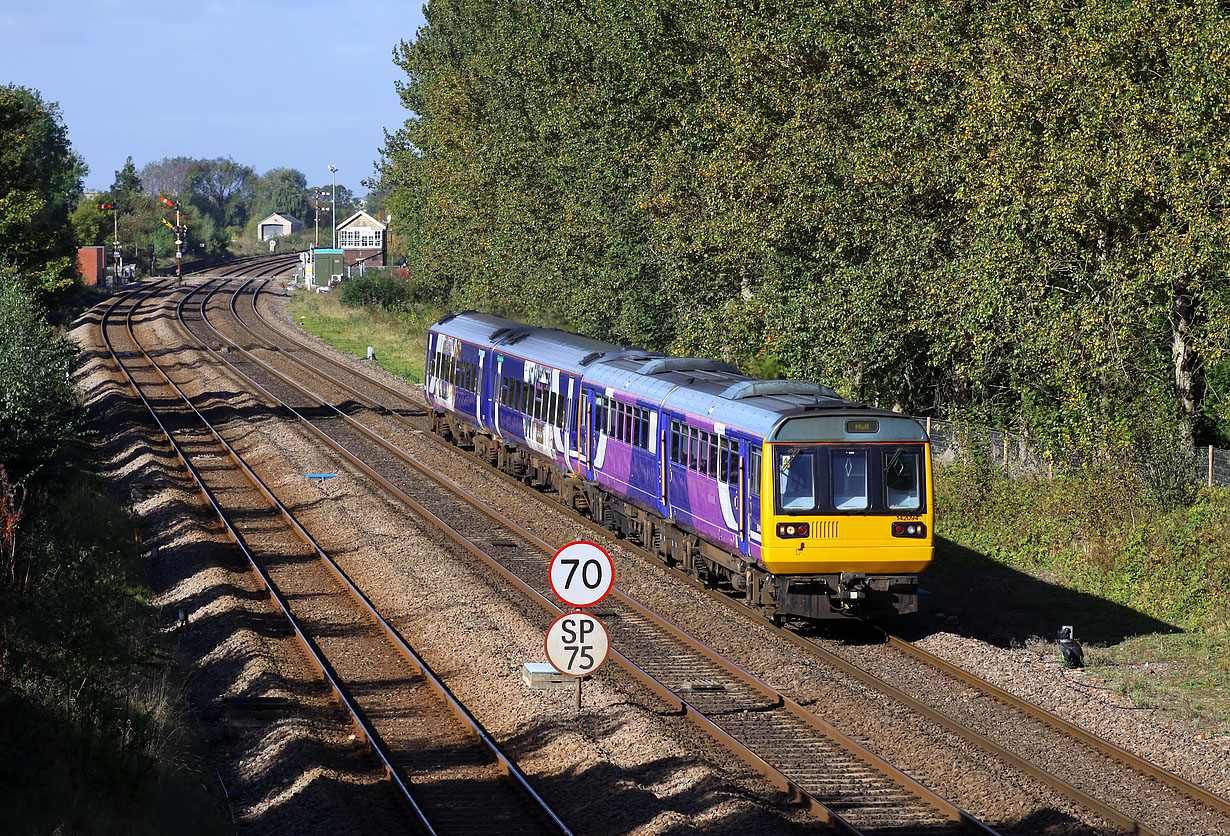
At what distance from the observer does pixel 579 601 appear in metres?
13.4

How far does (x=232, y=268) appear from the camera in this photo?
388 ft

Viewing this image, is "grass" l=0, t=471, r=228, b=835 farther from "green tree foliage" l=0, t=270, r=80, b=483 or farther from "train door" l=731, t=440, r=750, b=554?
"train door" l=731, t=440, r=750, b=554

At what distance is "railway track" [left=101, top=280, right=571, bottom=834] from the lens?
38.4 ft

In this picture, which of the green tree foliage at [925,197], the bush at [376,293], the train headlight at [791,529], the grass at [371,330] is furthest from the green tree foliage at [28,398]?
the bush at [376,293]

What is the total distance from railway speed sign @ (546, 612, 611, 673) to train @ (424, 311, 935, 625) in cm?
370

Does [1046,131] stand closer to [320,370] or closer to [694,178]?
[694,178]

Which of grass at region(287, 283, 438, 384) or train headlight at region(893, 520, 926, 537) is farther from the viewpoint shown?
grass at region(287, 283, 438, 384)

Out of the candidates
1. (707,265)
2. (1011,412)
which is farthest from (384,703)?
(707,265)

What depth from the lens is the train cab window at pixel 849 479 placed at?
16547 mm

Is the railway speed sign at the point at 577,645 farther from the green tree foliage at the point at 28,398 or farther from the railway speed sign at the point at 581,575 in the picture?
the green tree foliage at the point at 28,398

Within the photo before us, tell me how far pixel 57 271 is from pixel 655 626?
2971 cm

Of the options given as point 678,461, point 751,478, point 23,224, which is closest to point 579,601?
point 751,478

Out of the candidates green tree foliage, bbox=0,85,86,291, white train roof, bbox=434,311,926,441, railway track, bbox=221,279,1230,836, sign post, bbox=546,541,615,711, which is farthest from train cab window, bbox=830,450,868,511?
green tree foliage, bbox=0,85,86,291

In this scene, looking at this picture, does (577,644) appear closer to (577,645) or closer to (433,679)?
(577,645)
